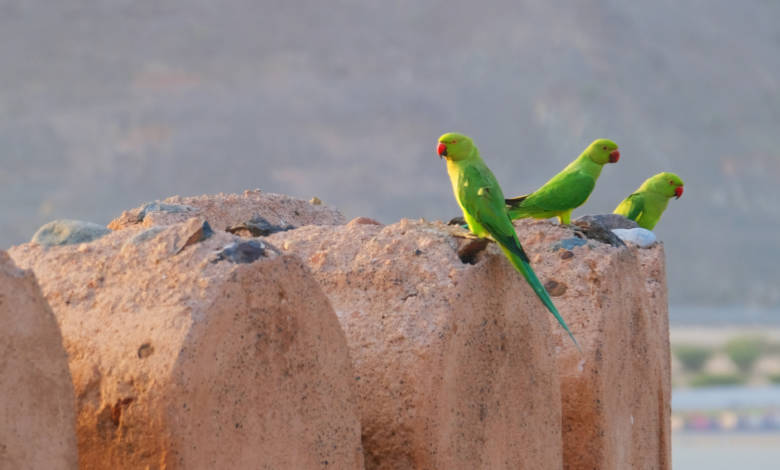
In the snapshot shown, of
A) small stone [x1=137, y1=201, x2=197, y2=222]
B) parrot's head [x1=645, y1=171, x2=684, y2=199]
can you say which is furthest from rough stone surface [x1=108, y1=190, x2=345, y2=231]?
parrot's head [x1=645, y1=171, x2=684, y2=199]

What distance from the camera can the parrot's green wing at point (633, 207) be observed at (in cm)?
626

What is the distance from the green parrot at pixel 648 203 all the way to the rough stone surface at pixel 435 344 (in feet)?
9.94

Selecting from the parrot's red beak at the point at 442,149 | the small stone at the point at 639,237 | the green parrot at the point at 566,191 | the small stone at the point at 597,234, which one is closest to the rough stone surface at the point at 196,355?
the parrot's red beak at the point at 442,149

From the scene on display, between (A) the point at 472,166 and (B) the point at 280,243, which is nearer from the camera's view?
(B) the point at 280,243

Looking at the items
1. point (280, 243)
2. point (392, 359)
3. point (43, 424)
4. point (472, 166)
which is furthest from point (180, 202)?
point (43, 424)

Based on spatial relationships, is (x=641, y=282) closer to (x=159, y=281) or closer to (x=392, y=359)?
(x=392, y=359)

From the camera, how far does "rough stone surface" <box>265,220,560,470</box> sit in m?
2.81

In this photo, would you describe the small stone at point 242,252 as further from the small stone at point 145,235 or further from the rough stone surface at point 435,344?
the rough stone surface at point 435,344

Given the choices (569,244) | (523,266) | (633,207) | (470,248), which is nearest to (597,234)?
(569,244)

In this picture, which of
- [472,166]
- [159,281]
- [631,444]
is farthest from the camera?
[631,444]

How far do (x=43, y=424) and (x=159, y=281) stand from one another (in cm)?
42

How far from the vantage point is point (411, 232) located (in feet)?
10.3

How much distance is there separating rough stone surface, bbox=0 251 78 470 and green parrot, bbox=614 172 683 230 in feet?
14.9

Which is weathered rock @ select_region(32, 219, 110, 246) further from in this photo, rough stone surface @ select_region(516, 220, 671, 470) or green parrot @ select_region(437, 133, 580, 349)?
rough stone surface @ select_region(516, 220, 671, 470)
